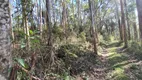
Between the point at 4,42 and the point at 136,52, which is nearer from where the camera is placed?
the point at 4,42

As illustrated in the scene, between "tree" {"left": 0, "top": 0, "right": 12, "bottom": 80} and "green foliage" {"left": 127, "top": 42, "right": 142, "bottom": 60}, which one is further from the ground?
"tree" {"left": 0, "top": 0, "right": 12, "bottom": 80}

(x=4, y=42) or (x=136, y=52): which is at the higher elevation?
(x=4, y=42)

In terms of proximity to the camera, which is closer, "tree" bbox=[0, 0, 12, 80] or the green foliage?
"tree" bbox=[0, 0, 12, 80]

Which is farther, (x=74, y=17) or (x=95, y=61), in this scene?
(x=74, y=17)

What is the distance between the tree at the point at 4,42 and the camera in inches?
84.5

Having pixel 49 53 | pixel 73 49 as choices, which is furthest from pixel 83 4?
pixel 49 53

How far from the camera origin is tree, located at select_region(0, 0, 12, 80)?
2.15m

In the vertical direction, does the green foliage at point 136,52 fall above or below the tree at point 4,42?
below

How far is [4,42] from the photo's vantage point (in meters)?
2.20

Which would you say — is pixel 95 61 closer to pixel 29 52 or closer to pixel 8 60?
pixel 29 52

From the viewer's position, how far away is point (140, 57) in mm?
9297

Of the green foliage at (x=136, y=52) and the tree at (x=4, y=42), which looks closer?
the tree at (x=4, y=42)

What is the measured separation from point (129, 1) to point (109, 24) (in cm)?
1041

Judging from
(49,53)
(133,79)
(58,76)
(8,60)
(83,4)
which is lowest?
(133,79)
